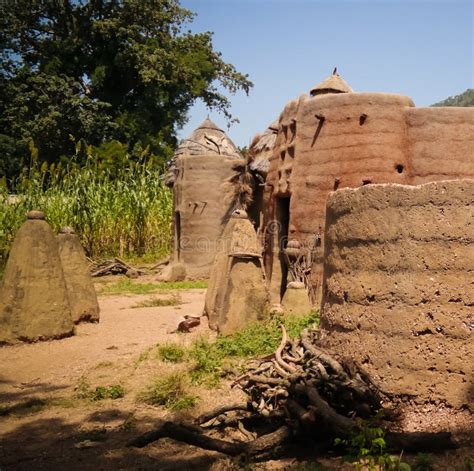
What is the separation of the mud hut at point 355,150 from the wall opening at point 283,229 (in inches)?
11.7

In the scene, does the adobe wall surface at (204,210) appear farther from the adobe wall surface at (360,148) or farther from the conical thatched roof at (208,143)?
the adobe wall surface at (360,148)

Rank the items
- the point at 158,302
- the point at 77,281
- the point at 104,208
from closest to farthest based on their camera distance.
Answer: the point at 77,281 < the point at 158,302 < the point at 104,208

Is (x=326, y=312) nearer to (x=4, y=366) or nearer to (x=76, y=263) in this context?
(x=4, y=366)

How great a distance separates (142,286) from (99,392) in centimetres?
843

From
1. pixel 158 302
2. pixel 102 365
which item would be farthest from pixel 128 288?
pixel 102 365

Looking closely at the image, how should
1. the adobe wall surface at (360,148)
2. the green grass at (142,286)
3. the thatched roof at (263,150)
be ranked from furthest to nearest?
1. the thatched roof at (263,150)
2. the green grass at (142,286)
3. the adobe wall surface at (360,148)

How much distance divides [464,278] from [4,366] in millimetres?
5494

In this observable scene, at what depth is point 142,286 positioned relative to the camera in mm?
13930

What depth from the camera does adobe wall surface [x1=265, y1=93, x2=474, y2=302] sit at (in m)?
9.73

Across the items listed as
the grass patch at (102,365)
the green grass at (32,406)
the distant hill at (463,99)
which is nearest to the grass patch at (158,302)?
the grass patch at (102,365)

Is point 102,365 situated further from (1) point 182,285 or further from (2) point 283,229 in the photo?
(1) point 182,285

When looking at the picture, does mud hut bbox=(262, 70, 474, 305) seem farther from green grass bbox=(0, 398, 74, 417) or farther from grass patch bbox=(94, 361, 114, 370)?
green grass bbox=(0, 398, 74, 417)

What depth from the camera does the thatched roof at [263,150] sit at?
13562 mm

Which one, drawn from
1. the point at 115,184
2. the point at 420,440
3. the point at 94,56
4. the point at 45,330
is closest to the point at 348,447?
the point at 420,440
